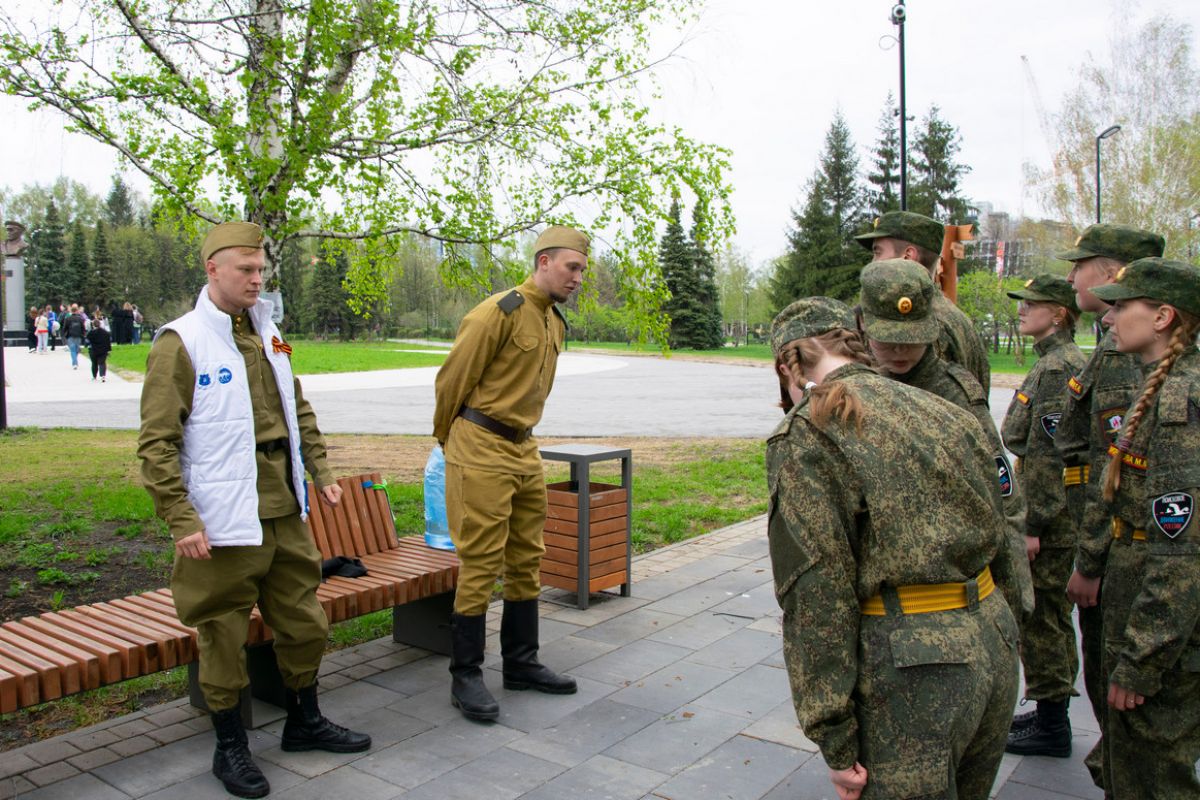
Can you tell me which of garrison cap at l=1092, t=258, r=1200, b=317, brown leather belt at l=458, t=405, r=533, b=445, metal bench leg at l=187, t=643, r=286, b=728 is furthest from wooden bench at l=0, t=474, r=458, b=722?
garrison cap at l=1092, t=258, r=1200, b=317

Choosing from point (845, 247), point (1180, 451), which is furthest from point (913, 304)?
point (845, 247)

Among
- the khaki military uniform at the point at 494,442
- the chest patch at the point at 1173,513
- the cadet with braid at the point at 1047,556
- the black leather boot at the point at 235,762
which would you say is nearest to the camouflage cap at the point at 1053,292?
the cadet with braid at the point at 1047,556

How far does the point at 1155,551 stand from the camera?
109 inches

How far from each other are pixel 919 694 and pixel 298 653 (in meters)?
2.76

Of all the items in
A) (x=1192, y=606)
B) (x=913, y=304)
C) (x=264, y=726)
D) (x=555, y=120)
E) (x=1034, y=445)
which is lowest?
(x=264, y=726)

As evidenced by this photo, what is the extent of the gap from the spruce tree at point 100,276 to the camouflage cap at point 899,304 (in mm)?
78084

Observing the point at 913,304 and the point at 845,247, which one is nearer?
the point at 913,304

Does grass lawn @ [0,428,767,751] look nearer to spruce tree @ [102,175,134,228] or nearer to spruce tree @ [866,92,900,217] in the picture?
spruce tree @ [866,92,900,217]

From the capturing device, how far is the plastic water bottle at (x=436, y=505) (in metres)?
5.65

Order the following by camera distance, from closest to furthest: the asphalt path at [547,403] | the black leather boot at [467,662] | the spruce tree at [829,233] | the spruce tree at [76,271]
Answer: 1. the black leather boot at [467,662]
2. the asphalt path at [547,403]
3. the spruce tree at [829,233]
4. the spruce tree at [76,271]

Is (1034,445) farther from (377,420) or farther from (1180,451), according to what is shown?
(377,420)

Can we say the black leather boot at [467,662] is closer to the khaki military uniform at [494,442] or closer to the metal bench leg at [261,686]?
the khaki military uniform at [494,442]

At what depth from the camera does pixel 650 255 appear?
8.55 meters

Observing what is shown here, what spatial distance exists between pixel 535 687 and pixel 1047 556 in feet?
7.90
